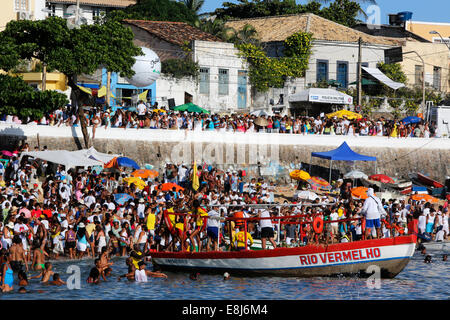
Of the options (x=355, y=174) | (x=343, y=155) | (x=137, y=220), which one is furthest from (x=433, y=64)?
(x=137, y=220)

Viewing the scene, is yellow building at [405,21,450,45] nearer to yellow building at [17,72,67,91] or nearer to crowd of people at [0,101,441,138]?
crowd of people at [0,101,441,138]

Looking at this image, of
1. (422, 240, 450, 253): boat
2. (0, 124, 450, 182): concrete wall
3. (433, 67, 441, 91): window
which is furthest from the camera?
(433, 67, 441, 91): window

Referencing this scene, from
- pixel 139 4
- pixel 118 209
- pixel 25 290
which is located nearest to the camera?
pixel 25 290

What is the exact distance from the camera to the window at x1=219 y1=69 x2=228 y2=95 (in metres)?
50.3

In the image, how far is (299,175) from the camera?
3834 centimetres

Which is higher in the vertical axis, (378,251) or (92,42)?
(92,42)

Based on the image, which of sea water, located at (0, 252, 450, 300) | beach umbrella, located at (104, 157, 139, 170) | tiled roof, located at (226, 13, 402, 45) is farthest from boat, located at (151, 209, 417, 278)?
tiled roof, located at (226, 13, 402, 45)

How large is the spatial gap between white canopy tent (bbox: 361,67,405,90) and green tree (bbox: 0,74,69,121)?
2507 centimetres

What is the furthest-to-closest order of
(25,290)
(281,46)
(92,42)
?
(281,46) → (92,42) → (25,290)

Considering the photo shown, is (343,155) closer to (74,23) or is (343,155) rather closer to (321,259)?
(74,23)

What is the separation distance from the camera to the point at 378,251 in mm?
22141

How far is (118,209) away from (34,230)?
3.54 metres
